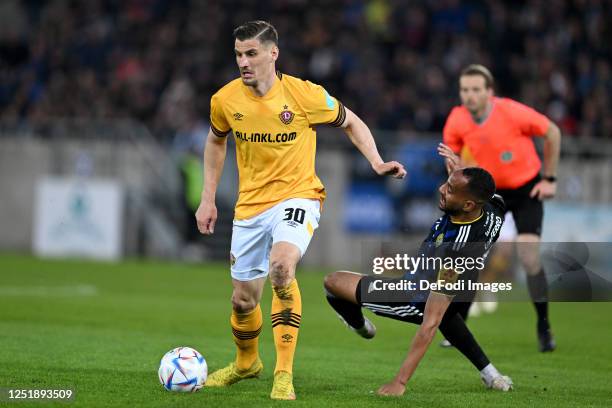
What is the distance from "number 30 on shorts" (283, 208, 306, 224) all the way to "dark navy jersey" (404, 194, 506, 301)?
0.94 m

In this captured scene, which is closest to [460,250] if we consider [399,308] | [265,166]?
[399,308]

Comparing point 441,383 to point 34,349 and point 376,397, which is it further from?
point 34,349

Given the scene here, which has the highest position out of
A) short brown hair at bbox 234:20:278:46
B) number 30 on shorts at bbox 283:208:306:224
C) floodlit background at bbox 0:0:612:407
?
short brown hair at bbox 234:20:278:46

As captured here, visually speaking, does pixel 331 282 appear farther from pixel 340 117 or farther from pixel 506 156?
pixel 506 156

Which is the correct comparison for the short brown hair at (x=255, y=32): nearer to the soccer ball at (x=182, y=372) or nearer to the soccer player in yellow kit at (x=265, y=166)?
the soccer player in yellow kit at (x=265, y=166)

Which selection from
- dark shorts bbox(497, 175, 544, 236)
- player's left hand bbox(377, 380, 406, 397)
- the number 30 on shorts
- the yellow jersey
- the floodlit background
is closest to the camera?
player's left hand bbox(377, 380, 406, 397)

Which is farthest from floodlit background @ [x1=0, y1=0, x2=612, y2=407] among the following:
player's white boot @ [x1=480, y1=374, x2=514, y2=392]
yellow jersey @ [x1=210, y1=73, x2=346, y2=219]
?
yellow jersey @ [x1=210, y1=73, x2=346, y2=219]

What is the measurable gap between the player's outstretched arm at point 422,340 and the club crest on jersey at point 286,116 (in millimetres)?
1589

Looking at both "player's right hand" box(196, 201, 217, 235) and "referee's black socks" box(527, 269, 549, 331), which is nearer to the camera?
"player's right hand" box(196, 201, 217, 235)

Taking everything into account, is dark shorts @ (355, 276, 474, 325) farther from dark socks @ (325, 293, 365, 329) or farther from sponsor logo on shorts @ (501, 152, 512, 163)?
sponsor logo on shorts @ (501, 152, 512, 163)

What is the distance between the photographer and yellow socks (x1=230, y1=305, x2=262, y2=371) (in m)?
7.96

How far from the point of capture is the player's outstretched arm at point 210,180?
7965 mm

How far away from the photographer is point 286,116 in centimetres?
775

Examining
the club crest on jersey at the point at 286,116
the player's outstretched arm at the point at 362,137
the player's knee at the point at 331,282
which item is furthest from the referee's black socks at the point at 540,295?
the club crest on jersey at the point at 286,116
